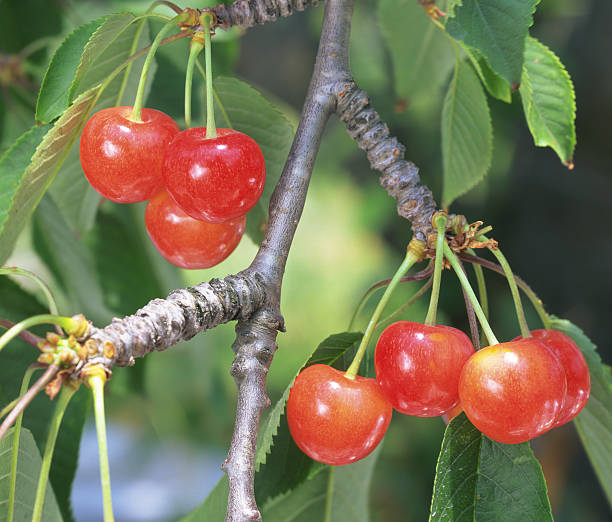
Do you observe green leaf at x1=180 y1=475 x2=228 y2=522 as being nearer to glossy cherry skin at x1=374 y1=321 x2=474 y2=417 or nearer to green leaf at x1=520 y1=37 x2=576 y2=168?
glossy cherry skin at x1=374 y1=321 x2=474 y2=417

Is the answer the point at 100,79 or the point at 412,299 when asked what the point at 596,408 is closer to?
the point at 412,299

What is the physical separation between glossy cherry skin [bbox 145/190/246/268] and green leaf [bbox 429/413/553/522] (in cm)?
33

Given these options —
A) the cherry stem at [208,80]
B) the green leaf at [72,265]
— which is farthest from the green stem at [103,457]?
the green leaf at [72,265]

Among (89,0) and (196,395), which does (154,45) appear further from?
(196,395)

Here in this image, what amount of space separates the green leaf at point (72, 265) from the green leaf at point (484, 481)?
82cm

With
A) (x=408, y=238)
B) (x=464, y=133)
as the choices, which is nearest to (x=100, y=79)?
(x=464, y=133)

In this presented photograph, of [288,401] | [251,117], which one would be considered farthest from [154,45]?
[288,401]

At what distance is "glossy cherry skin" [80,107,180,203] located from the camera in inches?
28.1

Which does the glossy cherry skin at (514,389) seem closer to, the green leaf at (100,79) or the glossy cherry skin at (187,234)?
the glossy cherry skin at (187,234)

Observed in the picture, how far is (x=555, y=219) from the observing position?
313cm

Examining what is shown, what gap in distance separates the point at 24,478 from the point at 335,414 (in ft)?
1.04

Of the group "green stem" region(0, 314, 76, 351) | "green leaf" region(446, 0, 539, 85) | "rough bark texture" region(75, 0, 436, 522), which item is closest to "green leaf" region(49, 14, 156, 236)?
A: "rough bark texture" region(75, 0, 436, 522)

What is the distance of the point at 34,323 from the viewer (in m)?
0.51

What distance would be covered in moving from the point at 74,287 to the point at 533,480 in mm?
930
